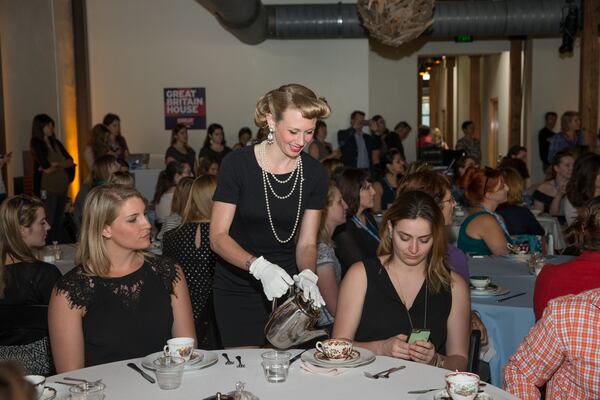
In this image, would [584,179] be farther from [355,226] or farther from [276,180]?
[276,180]

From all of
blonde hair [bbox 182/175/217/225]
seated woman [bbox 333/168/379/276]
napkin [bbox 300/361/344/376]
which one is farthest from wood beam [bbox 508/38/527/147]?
napkin [bbox 300/361/344/376]

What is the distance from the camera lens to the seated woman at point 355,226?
13.5 ft

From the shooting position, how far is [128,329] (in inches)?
102

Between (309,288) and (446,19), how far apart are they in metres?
9.10

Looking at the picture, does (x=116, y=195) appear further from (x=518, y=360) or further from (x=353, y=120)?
(x=353, y=120)

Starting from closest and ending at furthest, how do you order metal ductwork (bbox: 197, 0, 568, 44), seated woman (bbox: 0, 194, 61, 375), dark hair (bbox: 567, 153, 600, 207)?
1. seated woman (bbox: 0, 194, 61, 375)
2. dark hair (bbox: 567, 153, 600, 207)
3. metal ductwork (bbox: 197, 0, 568, 44)

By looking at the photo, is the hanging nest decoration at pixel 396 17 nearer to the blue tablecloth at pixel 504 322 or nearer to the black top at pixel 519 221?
the black top at pixel 519 221

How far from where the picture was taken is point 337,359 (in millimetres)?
2191

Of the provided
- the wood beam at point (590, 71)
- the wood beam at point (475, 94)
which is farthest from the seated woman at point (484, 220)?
the wood beam at point (475, 94)

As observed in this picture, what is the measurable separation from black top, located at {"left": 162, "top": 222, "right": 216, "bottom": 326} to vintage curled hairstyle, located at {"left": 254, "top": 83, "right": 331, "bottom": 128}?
1.52 meters

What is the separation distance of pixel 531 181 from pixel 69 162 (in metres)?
7.82

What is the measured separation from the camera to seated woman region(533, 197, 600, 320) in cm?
258

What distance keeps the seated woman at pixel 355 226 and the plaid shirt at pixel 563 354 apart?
1971mm

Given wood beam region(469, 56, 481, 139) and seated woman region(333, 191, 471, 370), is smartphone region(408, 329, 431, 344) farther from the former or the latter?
wood beam region(469, 56, 481, 139)
